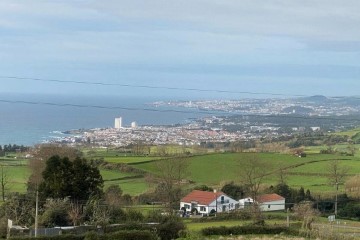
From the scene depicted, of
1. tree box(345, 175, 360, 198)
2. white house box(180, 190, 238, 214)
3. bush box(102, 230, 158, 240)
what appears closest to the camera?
bush box(102, 230, 158, 240)

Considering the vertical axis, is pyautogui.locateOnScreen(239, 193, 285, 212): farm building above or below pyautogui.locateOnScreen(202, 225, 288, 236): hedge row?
below

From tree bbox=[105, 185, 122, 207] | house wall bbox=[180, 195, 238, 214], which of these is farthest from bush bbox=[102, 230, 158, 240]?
house wall bbox=[180, 195, 238, 214]

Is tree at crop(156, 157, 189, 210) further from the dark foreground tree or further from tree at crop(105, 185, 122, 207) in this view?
the dark foreground tree

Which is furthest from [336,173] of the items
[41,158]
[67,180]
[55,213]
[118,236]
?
[118,236]

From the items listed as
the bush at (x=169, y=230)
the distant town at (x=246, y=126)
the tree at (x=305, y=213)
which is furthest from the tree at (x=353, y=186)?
the bush at (x=169, y=230)

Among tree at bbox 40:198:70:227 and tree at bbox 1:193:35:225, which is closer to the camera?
tree at bbox 40:198:70:227

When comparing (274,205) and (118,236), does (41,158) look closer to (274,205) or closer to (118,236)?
(274,205)
